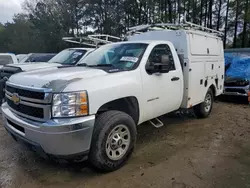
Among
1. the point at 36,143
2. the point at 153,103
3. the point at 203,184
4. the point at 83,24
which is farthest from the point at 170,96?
the point at 83,24

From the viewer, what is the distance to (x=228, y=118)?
6281mm

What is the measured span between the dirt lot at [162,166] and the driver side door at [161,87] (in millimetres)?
671

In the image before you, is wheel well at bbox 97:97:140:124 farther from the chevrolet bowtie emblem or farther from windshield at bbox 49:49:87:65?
windshield at bbox 49:49:87:65

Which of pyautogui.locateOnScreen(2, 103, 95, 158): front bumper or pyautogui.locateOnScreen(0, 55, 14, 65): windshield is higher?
pyautogui.locateOnScreen(0, 55, 14, 65): windshield

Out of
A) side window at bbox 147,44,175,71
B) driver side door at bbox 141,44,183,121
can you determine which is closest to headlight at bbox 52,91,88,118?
driver side door at bbox 141,44,183,121

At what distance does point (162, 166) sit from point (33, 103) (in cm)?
202

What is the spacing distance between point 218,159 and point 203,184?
88cm

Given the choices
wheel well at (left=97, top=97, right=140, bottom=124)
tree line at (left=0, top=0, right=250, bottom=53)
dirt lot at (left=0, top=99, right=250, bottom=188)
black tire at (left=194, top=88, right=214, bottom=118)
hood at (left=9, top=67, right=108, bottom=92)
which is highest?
tree line at (left=0, top=0, right=250, bottom=53)

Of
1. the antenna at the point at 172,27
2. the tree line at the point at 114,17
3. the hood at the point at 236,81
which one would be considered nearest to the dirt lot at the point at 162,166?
the antenna at the point at 172,27

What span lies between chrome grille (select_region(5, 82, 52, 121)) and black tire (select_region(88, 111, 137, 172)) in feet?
2.15

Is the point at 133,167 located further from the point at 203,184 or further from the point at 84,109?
the point at 84,109

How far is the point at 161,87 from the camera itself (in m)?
4.16

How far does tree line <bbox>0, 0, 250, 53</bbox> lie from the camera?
96.5 ft

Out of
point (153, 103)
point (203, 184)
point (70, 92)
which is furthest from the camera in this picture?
point (153, 103)
